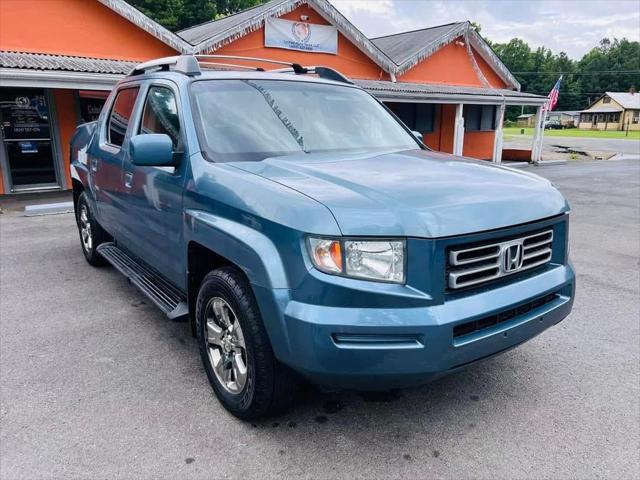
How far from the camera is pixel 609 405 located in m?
3.09

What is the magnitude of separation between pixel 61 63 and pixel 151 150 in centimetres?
974

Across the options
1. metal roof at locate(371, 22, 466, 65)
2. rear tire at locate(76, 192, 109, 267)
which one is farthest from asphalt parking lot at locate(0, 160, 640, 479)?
metal roof at locate(371, 22, 466, 65)

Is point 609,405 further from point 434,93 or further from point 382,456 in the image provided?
point 434,93

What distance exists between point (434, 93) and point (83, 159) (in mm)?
14176

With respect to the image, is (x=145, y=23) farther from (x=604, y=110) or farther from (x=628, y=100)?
(x=604, y=110)

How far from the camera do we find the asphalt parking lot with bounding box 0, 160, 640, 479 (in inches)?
99.6

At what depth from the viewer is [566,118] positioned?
97.3m

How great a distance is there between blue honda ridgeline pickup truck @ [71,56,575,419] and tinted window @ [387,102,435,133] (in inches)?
655

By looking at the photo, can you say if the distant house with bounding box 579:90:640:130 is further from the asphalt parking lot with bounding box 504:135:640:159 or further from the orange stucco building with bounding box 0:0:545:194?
the orange stucco building with bounding box 0:0:545:194

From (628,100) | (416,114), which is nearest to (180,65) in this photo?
(416,114)

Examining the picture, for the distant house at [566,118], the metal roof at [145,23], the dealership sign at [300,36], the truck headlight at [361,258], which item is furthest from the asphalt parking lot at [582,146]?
the distant house at [566,118]

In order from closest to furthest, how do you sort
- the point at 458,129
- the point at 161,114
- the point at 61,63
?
the point at 161,114 → the point at 61,63 → the point at 458,129

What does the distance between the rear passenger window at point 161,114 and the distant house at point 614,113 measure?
91.7 metres

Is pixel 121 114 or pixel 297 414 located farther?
pixel 121 114
